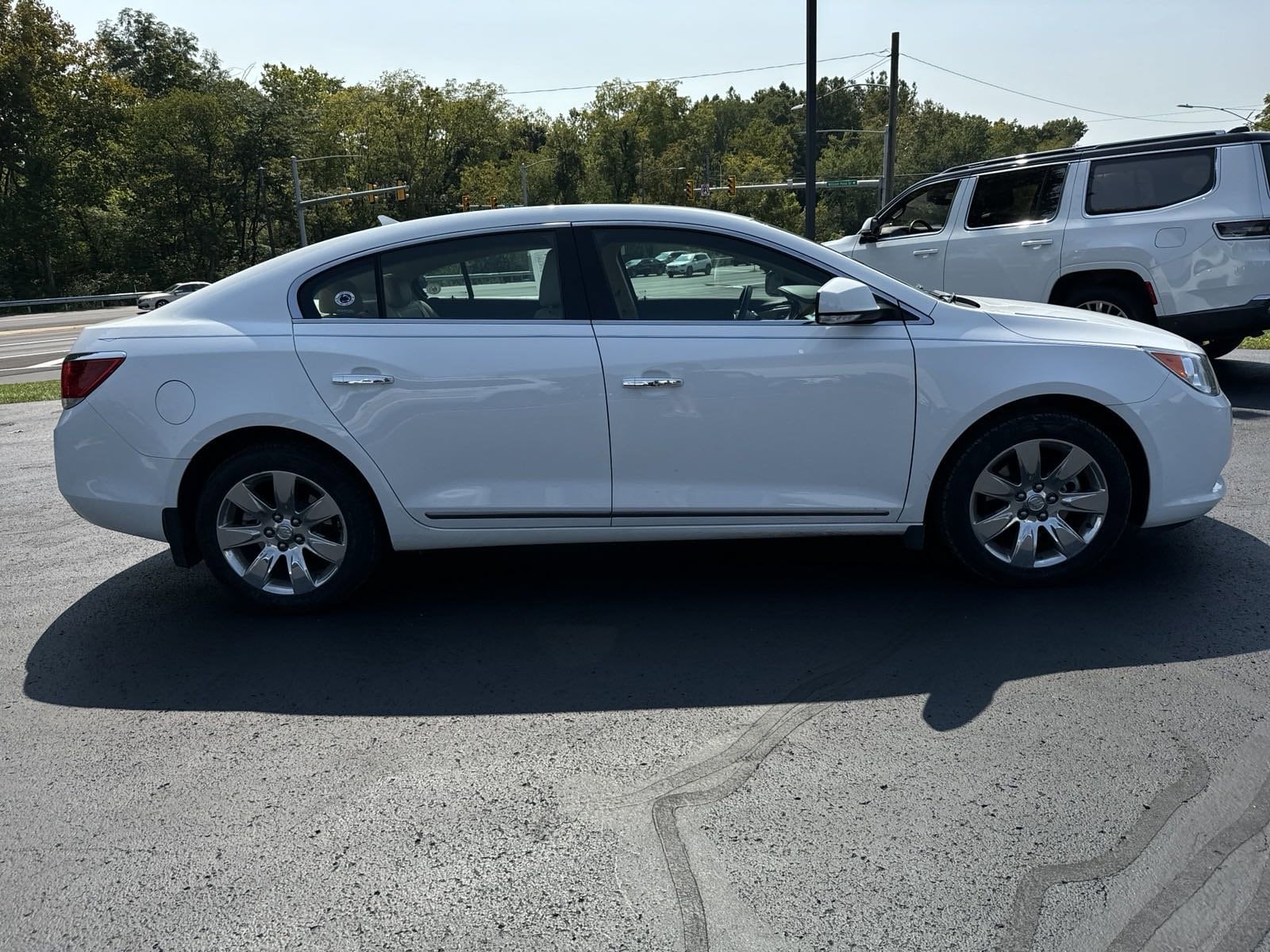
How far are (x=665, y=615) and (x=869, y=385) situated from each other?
4.20ft

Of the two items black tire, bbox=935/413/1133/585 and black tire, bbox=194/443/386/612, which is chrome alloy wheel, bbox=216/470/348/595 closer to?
black tire, bbox=194/443/386/612

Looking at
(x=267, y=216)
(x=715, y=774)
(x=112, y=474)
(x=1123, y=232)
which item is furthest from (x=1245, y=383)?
(x=267, y=216)

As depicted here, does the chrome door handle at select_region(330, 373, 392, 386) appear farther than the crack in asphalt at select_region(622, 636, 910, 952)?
Yes

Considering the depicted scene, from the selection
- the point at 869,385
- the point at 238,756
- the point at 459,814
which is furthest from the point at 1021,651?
the point at 238,756

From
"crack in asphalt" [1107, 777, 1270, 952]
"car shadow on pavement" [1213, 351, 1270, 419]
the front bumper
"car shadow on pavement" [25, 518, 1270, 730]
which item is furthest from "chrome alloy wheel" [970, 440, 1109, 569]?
"car shadow on pavement" [1213, 351, 1270, 419]

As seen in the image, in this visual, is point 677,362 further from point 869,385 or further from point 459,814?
point 459,814

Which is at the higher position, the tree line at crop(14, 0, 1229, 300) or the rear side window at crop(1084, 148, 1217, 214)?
the tree line at crop(14, 0, 1229, 300)

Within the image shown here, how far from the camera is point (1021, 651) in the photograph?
3930 millimetres

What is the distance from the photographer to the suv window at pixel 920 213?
34.3 ft

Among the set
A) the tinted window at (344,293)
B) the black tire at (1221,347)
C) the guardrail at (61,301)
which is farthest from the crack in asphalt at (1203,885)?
the guardrail at (61,301)

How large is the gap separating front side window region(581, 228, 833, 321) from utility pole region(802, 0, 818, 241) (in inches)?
660

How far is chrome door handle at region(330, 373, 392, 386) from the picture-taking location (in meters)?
4.32

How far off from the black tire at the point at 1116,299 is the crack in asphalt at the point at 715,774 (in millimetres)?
6372

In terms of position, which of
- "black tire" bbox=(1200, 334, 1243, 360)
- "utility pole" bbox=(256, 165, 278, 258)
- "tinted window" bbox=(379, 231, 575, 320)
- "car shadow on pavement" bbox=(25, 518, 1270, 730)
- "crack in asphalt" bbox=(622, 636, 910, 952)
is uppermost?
"utility pole" bbox=(256, 165, 278, 258)
